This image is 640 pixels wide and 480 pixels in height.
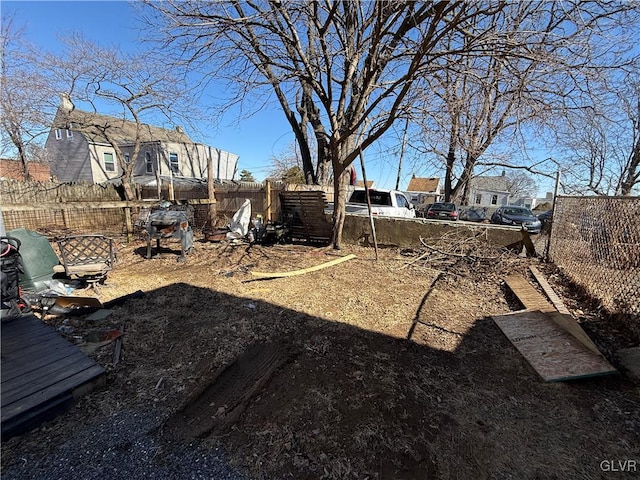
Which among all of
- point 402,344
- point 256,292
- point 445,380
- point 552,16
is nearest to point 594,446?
point 445,380

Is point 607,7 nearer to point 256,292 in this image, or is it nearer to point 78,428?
point 256,292

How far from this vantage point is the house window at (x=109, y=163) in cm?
1988

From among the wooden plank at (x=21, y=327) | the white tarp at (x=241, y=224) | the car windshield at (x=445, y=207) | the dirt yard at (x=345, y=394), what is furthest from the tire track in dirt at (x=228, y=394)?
the car windshield at (x=445, y=207)

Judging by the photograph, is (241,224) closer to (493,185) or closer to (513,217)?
(513,217)

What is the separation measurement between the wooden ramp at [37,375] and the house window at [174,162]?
20.0m

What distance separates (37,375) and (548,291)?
604cm

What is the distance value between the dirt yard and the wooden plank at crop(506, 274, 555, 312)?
17cm

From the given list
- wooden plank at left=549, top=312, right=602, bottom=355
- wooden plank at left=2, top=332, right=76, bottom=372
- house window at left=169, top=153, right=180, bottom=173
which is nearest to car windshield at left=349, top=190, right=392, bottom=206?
wooden plank at left=549, top=312, right=602, bottom=355

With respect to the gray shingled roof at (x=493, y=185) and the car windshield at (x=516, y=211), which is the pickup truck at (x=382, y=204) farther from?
the gray shingled roof at (x=493, y=185)

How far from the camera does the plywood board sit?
257cm

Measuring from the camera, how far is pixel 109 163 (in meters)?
20.1

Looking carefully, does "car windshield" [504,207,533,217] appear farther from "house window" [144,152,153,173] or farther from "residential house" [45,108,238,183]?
"house window" [144,152,153,173]

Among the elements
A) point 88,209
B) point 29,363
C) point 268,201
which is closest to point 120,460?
point 29,363

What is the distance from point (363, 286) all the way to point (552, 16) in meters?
5.50
